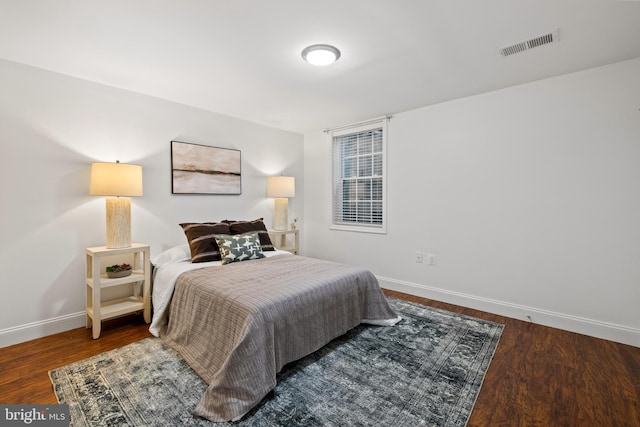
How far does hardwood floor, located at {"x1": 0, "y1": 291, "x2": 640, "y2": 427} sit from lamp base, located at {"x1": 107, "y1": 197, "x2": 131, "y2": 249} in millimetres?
822

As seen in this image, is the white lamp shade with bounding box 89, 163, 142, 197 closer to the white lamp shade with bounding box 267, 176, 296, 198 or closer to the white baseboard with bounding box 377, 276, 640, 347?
the white lamp shade with bounding box 267, 176, 296, 198

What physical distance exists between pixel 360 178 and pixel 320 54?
2297 millimetres

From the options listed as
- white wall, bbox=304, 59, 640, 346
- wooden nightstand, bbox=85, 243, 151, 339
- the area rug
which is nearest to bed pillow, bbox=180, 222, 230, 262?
wooden nightstand, bbox=85, 243, 151, 339

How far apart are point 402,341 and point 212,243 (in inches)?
80.8

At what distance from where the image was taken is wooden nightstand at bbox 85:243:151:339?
2.53 meters

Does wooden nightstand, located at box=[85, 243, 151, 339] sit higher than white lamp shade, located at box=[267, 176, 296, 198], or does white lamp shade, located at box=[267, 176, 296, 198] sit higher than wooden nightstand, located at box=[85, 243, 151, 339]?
white lamp shade, located at box=[267, 176, 296, 198]

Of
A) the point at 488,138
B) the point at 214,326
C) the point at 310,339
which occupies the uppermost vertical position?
the point at 488,138

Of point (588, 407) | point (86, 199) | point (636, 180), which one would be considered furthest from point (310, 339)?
point (636, 180)

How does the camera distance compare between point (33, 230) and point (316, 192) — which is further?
point (316, 192)

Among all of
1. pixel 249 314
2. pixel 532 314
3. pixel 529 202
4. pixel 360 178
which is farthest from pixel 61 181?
pixel 532 314

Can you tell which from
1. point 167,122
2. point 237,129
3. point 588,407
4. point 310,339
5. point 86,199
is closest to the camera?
point 588,407

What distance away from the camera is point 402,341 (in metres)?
2.47

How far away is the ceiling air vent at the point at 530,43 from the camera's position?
6.72ft

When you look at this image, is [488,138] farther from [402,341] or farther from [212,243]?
[212,243]
